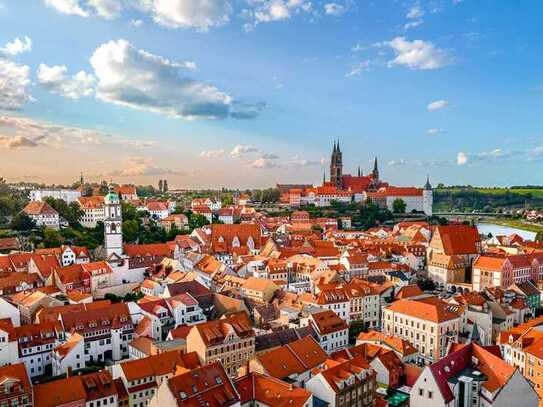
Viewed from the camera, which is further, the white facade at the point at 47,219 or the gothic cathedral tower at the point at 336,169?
the gothic cathedral tower at the point at 336,169

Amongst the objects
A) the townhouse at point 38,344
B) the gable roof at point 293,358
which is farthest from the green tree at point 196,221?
the gable roof at point 293,358

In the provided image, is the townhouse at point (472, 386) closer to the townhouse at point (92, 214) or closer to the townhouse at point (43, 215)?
the townhouse at point (43, 215)

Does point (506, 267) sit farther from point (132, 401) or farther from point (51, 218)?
point (51, 218)

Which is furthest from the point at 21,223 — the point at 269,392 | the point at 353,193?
the point at 353,193

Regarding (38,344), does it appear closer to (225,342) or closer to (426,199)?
(225,342)

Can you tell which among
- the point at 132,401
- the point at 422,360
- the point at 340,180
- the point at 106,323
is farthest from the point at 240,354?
the point at 340,180

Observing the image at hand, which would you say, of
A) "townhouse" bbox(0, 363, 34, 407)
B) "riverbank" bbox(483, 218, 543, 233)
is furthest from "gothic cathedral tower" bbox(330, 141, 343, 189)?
"townhouse" bbox(0, 363, 34, 407)

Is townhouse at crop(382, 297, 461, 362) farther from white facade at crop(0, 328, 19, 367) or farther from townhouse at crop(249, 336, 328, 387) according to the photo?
white facade at crop(0, 328, 19, 367)
